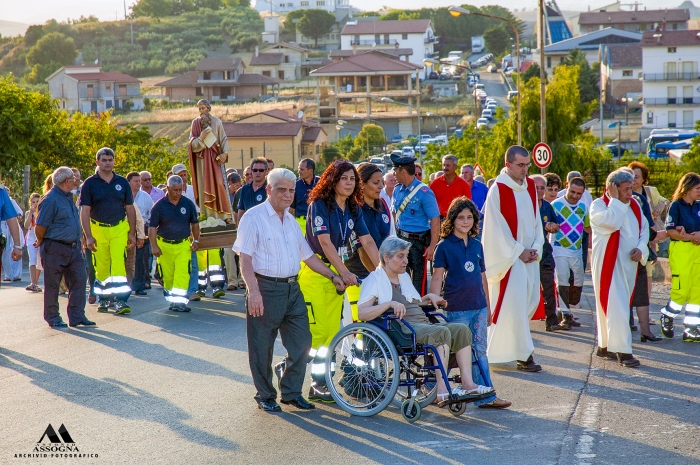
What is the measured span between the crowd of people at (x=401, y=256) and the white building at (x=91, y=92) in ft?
344

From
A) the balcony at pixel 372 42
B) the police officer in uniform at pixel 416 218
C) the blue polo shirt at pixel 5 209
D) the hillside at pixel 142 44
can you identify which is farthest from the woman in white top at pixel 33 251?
the hillside at pixel 142 44

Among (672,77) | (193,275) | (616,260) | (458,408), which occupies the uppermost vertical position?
(672,77)

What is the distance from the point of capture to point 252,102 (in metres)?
119

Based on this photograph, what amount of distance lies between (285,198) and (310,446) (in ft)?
6.98

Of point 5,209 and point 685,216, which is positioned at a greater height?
→ point 5,209

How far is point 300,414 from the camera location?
8125 mm

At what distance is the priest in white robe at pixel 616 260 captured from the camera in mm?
10125

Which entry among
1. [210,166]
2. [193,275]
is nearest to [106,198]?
[193,275]

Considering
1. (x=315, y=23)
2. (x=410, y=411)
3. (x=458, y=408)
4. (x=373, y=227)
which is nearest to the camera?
(x=410, y=411)

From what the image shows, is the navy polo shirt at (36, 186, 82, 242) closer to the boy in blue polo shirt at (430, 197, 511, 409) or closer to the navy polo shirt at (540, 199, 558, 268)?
the boy in blue polo shirt at (430, 197, 511, 409)

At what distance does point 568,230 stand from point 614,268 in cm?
256

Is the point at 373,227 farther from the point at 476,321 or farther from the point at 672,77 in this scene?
the point at 672,77

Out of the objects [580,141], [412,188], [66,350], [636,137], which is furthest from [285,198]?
[636,137]

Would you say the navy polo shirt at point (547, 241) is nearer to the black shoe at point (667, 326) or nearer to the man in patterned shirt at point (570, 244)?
the man in patterned shirt at point (570, 244)
